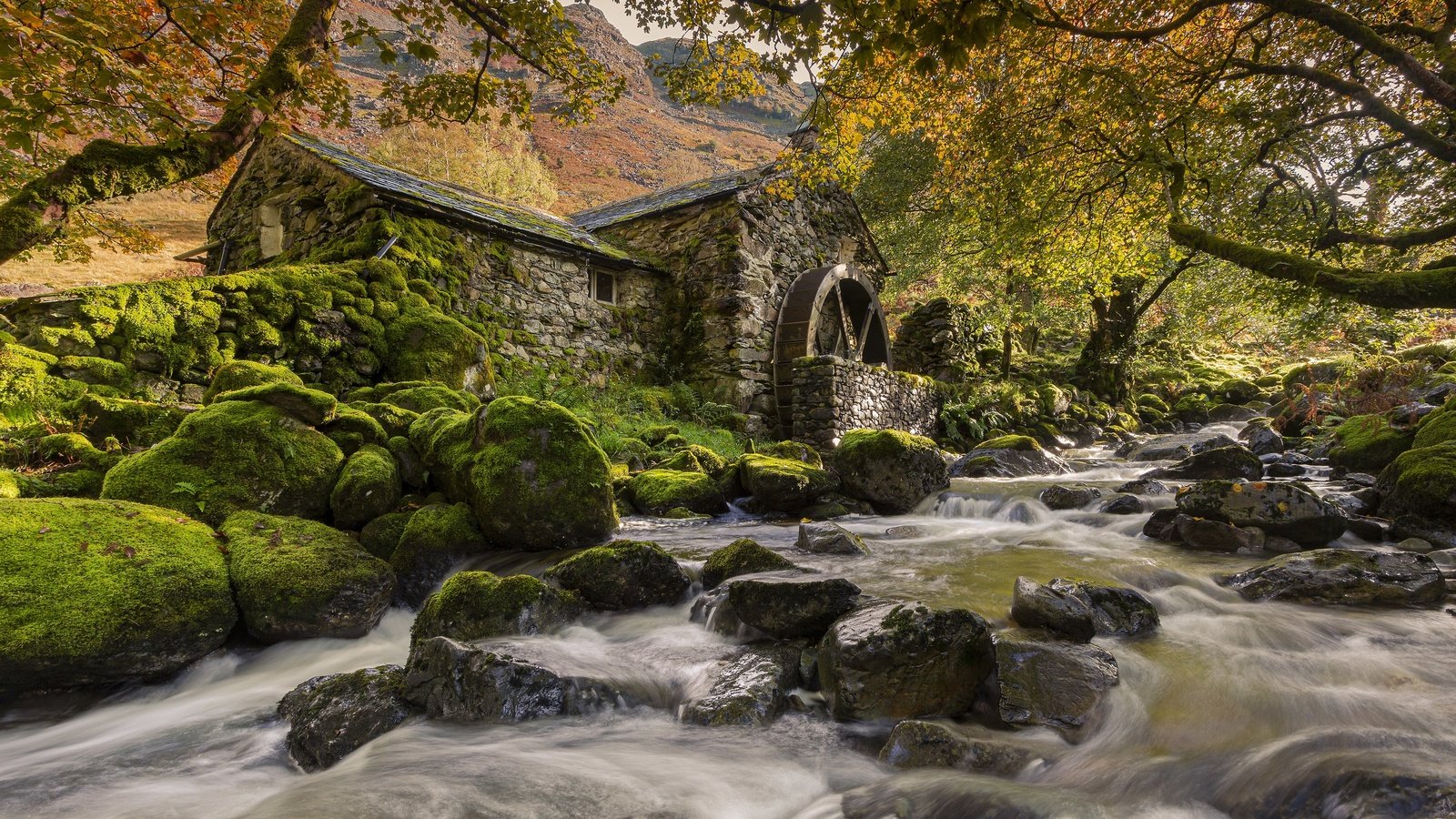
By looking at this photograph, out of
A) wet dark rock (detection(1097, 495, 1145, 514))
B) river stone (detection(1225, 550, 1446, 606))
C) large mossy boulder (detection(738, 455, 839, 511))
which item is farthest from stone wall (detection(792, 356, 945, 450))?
river stone (detection(1225, 550, 1446, 606))

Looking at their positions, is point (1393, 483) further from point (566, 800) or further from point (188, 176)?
point (188, 176)

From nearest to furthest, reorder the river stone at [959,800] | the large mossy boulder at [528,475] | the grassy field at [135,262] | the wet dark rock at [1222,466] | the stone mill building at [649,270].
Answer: the river stone at [959,800] < the large mossy boulder at [528,475] < the wet dark rock at [1222,466] < the stone mill building at [649,270] < the grassy field at [135,262]

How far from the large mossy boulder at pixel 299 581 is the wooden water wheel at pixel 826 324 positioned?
9332 mm

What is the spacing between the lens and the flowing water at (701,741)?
2094 mm

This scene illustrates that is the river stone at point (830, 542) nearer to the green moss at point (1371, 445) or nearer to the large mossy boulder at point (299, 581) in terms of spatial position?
the large mossy boulder at point (299, 581)

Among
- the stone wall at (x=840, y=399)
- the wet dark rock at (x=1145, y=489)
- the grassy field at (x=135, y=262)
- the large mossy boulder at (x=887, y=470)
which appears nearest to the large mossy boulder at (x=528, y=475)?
the large mossy boulder at (x=887, y=470)

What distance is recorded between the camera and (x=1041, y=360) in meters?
20.2

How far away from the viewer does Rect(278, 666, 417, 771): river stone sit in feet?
7.84

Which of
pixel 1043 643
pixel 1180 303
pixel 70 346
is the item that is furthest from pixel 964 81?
pixel 1180 303

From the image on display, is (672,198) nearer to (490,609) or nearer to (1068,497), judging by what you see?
(1068,497)

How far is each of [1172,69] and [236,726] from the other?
33.5 feet

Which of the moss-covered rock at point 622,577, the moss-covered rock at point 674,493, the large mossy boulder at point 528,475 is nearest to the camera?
the moss-covered rock at point 622,577

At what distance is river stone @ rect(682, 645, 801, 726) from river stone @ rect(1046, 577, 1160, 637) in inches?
64.9

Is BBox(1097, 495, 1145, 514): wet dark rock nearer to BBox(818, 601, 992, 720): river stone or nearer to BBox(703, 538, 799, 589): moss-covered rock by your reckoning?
BBox(703, 538, 799, 589): moss-covered rock
